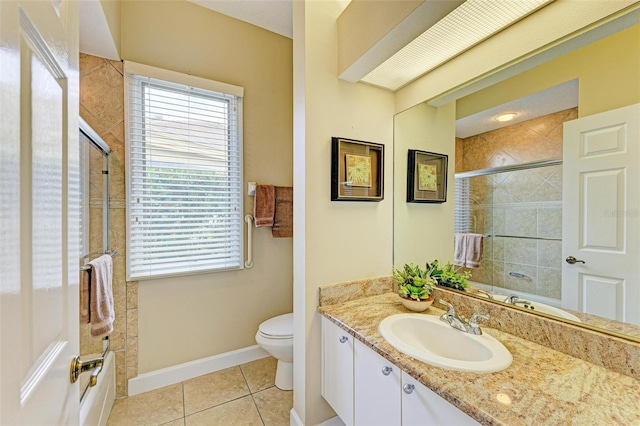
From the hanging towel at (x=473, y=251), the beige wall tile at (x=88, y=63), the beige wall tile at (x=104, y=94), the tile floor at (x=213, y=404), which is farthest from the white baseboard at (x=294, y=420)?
the beige wall tile at (x=88, y=63)

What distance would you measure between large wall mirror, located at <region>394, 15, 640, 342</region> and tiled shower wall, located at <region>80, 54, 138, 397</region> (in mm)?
2023

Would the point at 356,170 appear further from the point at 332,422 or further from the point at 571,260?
the point at 332,422

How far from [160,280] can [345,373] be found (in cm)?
150

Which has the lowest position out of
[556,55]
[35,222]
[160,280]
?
[160,280]

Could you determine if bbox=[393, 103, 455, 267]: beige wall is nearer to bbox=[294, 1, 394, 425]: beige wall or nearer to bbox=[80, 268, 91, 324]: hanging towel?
bbox=[294, 1, 394, 425]: beige wall

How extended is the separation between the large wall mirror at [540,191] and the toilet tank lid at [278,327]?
42.5 inches

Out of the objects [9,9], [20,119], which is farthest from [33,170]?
[9,9]

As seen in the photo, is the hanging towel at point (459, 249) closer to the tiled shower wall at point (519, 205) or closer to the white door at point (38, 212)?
the tiled shower wall at point (519, 205)

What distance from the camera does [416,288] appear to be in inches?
56.5

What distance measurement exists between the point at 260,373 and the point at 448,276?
1637mm

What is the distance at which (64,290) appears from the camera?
2.15ft

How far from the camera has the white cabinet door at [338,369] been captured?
1262 millimetres

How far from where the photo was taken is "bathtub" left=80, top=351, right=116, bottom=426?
1.31m

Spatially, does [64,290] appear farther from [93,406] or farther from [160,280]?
[160,280]
